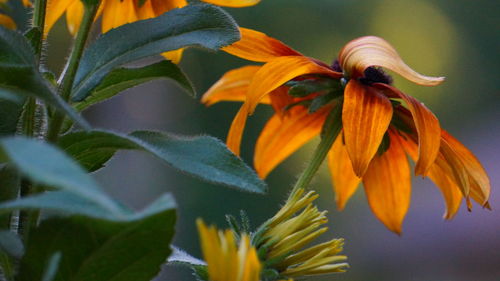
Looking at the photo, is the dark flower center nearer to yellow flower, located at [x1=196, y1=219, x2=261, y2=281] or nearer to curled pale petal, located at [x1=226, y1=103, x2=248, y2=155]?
curled pale petal, located at [x1=226, y1=103, x2=248, y2=155]

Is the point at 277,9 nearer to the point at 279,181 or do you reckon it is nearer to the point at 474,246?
the point at 279,181

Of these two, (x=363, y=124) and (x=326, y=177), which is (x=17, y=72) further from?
(x=326, y=177)

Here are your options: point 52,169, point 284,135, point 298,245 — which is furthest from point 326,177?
point 52,169

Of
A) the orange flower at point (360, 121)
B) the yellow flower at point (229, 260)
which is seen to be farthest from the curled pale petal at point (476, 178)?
the yellow flower at point (229, 260)

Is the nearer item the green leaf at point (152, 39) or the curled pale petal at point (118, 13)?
the green leaf at point (152, 39)

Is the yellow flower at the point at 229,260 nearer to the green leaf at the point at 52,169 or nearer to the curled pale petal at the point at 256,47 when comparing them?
the green leaf at the point at 52,169

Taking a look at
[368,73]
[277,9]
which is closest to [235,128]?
[368,73]

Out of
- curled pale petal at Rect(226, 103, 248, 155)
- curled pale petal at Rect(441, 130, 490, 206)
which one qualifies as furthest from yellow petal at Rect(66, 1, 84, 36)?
curled pale petal at Rect(441, 130, 490, 206)
